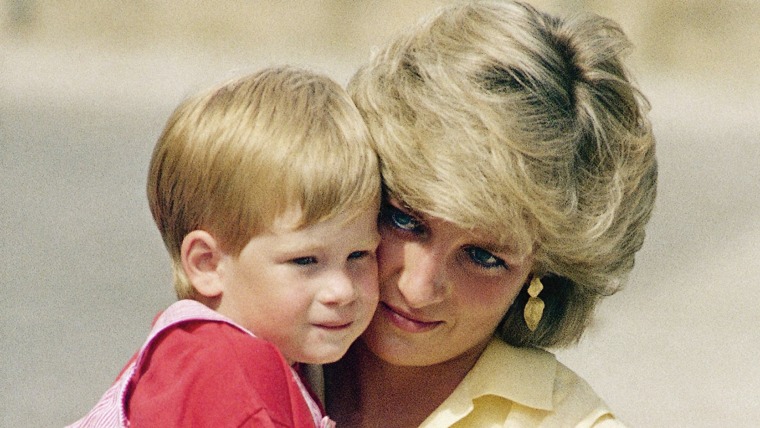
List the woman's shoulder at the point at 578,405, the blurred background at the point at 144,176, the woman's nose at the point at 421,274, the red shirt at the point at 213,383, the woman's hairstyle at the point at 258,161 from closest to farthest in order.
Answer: the red shirt at the point at 213,383
the woman's hairstyle at the point at 258,161
the woman's nose at the point at 421,274
the woman's shoulder at the point at 578,405
the blurred background at the point at 144,176

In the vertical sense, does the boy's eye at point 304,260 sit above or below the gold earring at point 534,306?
above

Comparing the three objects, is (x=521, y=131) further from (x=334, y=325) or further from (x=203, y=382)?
(x=203, y=382)

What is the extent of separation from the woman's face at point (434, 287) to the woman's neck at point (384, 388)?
0.12 m

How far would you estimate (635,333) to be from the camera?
24.2ft

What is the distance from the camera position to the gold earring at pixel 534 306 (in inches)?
112

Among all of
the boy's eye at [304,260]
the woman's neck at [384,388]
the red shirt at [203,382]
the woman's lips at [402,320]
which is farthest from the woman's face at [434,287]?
the red shirt at [203,382]

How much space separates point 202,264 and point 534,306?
0.76m

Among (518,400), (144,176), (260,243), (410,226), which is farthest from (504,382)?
(144,176)

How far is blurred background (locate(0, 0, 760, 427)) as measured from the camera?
6707 millimetres

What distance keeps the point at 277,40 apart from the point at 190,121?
941 centimetres

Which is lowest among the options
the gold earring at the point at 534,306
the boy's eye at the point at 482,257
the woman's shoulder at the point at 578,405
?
the woman's shoulder at the point at 578,405

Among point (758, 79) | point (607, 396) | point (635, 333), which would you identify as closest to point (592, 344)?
point (635, 333)

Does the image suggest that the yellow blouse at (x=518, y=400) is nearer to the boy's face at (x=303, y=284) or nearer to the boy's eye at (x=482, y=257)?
the boy's eye at (x=482, y=257)

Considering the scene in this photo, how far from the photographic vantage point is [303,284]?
7.91ft
